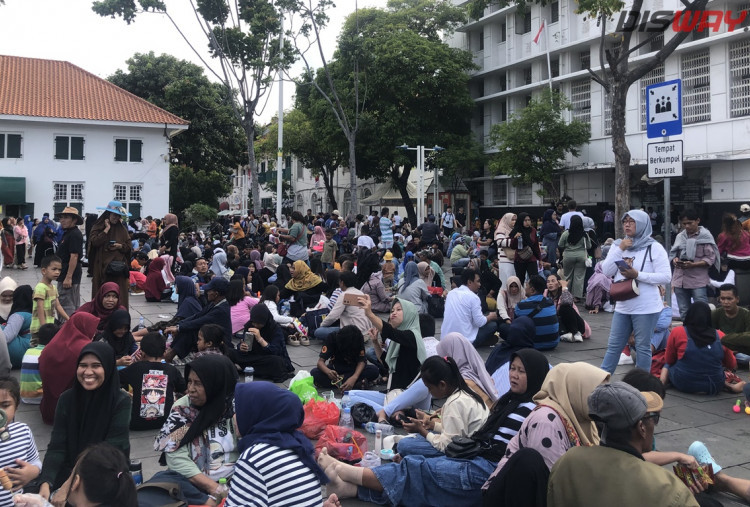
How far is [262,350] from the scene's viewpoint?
7898 mm

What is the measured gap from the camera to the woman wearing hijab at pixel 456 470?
13.4 ft

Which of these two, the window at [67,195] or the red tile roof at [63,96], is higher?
the red tile roof at [63,96]

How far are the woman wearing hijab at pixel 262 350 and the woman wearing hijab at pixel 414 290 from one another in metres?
3.82

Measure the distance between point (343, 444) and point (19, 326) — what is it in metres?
4.49

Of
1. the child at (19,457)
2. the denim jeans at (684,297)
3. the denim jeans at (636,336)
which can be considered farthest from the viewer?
the denim jeans at (684,297)

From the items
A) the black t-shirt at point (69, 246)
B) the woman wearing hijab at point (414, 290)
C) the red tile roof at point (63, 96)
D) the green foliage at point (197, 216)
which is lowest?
the woman wearing hijab at point (414, 290)

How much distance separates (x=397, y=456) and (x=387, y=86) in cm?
2875

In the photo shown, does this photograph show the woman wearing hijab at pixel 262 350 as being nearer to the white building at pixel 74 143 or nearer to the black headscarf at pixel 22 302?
the black headscarf at pixel 22 302

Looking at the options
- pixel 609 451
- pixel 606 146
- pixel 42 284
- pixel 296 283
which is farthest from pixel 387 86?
pixel 609 451

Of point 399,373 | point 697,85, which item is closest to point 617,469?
point 399,373

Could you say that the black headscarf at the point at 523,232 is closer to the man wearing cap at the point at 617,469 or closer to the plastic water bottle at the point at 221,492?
the plastic water bottle at the point at 221,492

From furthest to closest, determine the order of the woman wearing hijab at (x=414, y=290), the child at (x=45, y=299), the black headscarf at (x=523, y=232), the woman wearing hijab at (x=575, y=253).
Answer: the woman wearing hijab at (x=575, y=253) < the black headscarf at (x=523, y=232) < the woman wearing hijab at (x=414, y=290) < the child at (x=45, y=299)

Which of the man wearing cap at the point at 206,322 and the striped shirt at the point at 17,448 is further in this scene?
the man wearing cap at the point at 206,322

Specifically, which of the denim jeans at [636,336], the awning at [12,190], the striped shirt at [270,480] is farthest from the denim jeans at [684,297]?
the awning at [12,190]
